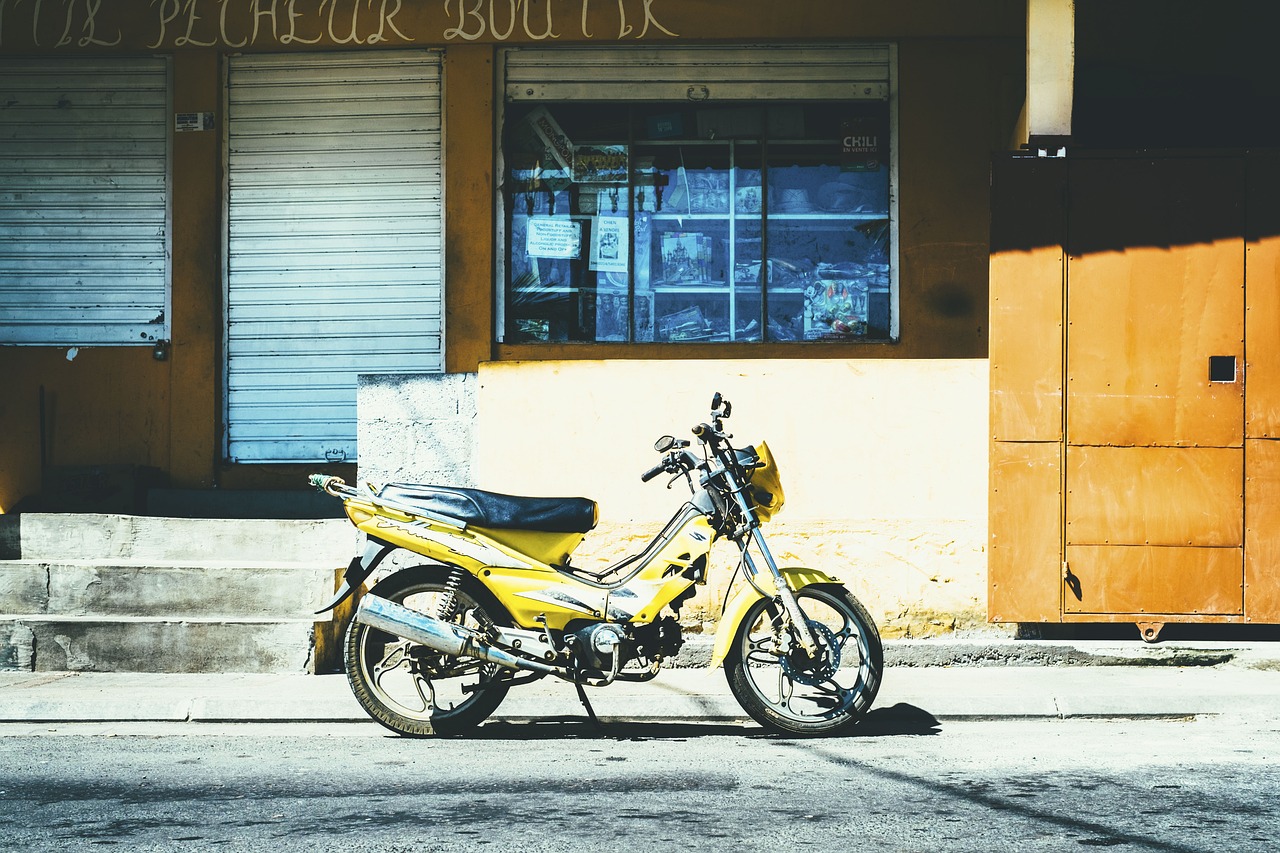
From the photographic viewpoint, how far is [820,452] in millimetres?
8031

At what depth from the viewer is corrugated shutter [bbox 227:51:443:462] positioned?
10078 millimetres

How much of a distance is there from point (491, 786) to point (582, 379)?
3.59m

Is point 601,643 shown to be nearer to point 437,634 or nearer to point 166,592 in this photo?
point 437,634

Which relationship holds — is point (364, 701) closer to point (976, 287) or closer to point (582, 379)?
point (582, 379)

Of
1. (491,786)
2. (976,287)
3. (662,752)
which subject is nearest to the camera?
(491,786)

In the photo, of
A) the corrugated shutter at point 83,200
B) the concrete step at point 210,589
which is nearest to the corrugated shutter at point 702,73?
the corrugated shutter at point 83,200

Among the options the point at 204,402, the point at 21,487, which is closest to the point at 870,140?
the point at 204,402

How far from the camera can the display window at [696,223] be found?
9.88 meters

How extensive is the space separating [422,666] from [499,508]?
0.85 meters

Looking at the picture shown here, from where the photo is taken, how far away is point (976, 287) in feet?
31.9

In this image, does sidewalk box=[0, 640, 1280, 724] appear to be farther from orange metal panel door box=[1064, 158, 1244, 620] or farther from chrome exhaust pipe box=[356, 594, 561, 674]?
chrome exhaust pipe box=[356, 594, 561, 674]

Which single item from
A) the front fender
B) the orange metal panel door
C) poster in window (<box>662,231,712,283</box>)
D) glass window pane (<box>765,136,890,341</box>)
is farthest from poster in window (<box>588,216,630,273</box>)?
the front fender

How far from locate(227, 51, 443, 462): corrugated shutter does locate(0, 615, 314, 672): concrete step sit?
2.98m

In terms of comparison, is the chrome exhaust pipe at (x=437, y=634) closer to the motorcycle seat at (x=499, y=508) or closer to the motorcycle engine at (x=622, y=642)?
the motorcycle engine at (x=622, y=642)
